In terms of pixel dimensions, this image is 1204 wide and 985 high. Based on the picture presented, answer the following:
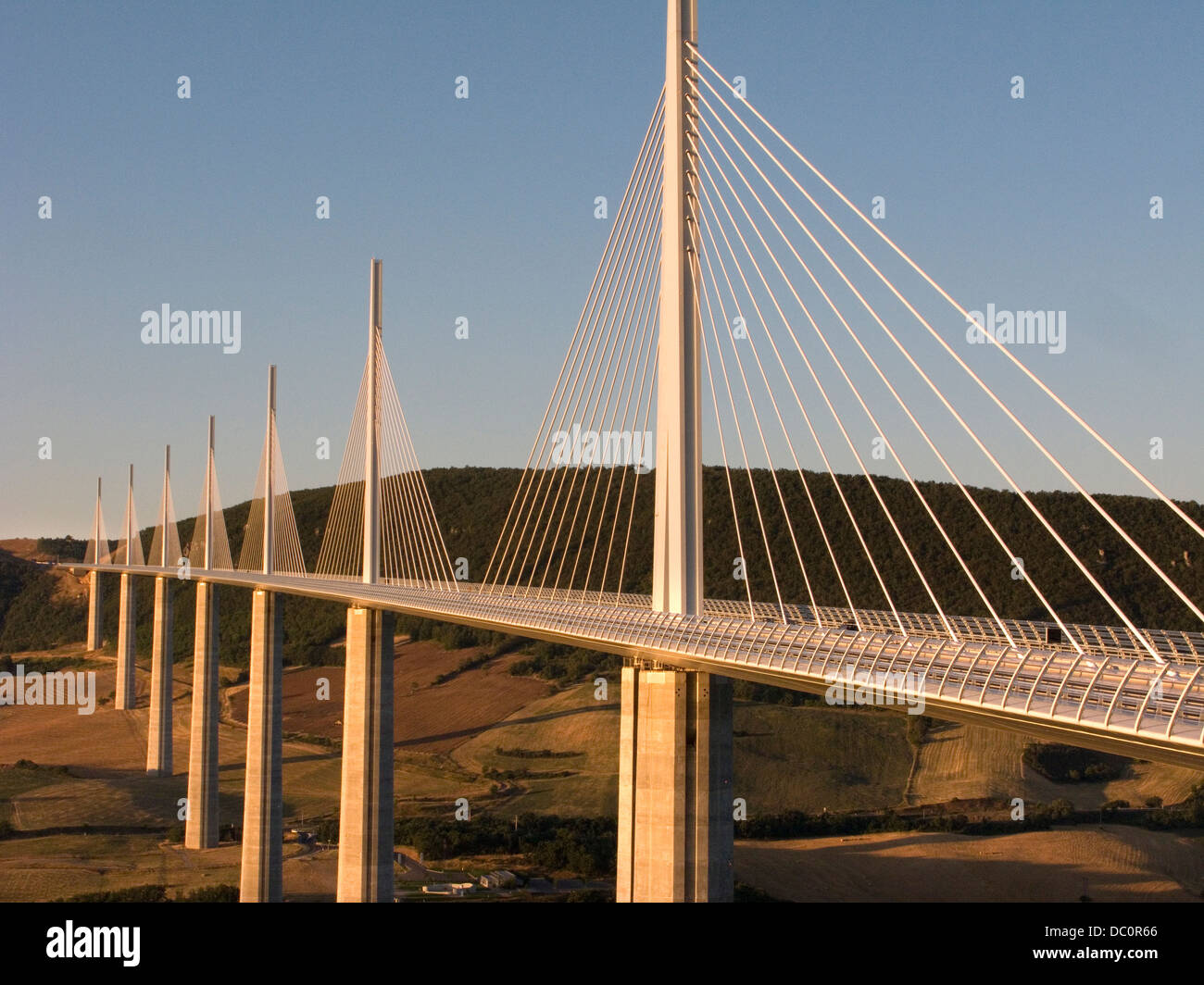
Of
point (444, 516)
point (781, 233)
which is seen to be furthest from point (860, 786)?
point (444, 516)

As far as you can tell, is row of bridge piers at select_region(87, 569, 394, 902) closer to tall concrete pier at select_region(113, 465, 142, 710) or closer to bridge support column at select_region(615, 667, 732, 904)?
bridge support column at select_region(615, 667, 732, 904)

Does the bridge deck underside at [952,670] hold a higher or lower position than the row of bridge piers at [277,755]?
higher

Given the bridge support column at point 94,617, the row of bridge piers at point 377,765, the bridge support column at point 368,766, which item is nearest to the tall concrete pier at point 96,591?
the bridge support column at point 94,617

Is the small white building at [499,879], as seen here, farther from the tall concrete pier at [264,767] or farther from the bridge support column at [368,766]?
the tall concrete pier at [264,767]

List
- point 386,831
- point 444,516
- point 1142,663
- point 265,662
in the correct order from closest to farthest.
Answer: point 1142,663, point 386,831, point 265,662, point 444,516

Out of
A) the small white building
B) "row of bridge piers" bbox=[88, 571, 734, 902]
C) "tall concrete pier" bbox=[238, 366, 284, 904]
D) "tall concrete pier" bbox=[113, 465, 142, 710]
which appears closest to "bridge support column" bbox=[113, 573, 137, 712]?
"tall concrete pier" bbox=[113, 465, 142, 710]

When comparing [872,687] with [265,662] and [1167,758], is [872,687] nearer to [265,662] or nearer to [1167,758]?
[1167,758]
